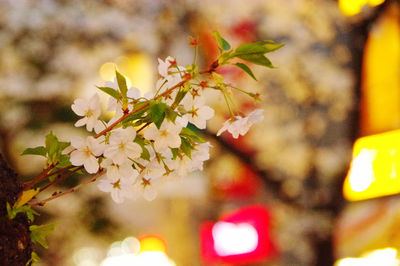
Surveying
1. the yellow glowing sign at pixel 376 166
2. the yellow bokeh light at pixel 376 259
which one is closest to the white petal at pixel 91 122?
the yellow bokeh light at pixel 376 259

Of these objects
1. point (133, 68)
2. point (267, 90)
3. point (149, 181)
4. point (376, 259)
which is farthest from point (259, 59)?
point (267, 90)

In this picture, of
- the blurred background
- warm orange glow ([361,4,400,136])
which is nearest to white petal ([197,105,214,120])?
the blurred background

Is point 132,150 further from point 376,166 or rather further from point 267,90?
point 267,90

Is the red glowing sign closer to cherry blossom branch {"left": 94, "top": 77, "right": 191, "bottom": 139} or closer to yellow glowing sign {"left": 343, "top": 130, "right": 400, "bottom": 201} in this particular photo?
yellow glowing sign {"left": 343, "top": 130, "right": 400, "bottom": 201}

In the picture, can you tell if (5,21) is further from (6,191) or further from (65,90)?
(6,191)

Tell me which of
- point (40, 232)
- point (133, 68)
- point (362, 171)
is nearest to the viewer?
point (40, 232)

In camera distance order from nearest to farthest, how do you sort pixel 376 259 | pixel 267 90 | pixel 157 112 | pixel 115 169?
1. pixel 157 112
2. pixel 115 169
3. pixel 376 259
4. pixel 267 90
